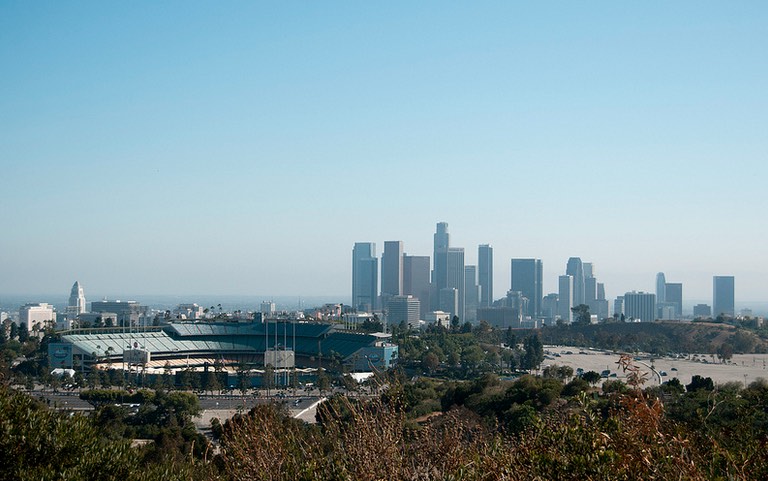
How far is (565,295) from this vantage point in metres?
180

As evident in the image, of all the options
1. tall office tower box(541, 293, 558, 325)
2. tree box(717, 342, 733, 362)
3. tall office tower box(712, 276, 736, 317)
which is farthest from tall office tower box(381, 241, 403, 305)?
tree box(717, 342, 733, 362)

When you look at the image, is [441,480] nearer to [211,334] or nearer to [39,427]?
[39,427]

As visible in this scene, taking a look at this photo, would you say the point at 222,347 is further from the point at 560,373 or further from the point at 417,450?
the point at 417,450

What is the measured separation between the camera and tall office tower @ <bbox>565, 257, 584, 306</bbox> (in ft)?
608

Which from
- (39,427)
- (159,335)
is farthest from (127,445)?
(159,335)

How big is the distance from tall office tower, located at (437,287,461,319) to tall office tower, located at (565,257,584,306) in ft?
102

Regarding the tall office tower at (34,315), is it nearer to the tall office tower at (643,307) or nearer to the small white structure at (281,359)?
the small white structure at (281,359)

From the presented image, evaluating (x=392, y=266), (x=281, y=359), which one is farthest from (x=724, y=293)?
(x=281, y=359)

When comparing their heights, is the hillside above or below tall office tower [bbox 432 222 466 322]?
below

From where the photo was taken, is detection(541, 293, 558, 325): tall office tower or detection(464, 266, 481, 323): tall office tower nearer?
detection(541, 293, 558, 325): tall office tower

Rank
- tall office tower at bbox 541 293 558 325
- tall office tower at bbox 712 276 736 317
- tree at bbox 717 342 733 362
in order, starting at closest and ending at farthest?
tree at bbox 717 342 733 362 < tall office tower at bbox 712 276 736 317 < tall office tower at bbox 541 293 558 325

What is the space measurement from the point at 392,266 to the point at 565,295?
38528 mm

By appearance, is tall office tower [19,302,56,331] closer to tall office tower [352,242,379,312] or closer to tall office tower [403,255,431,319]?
tall office tower [352,242,379,312]

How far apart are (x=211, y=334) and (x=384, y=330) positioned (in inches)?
587
